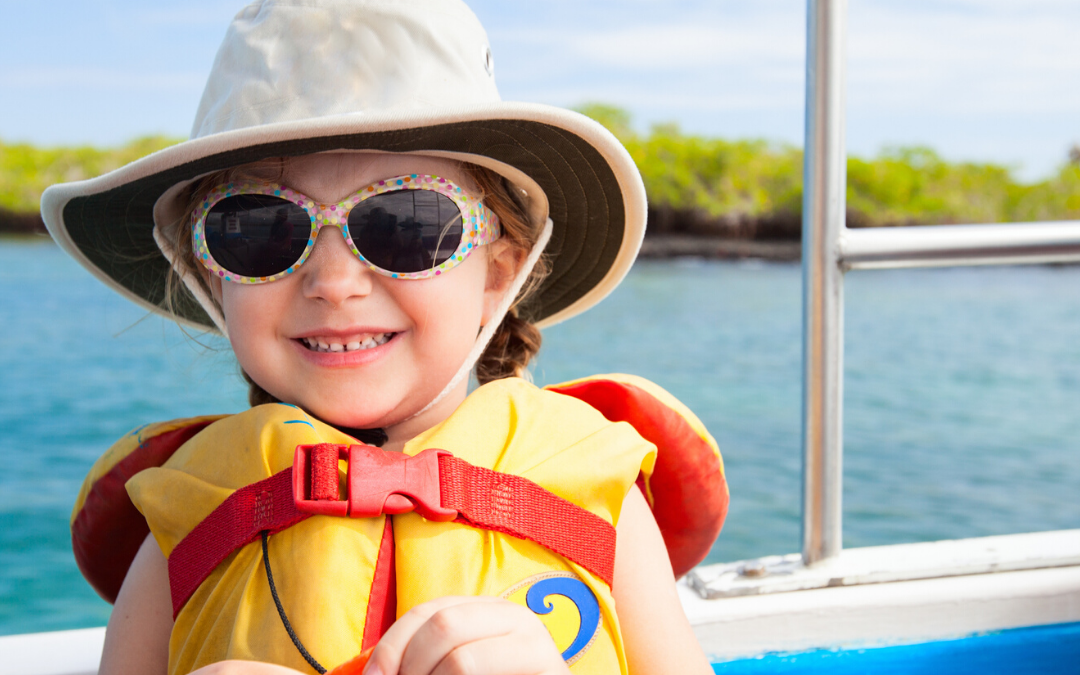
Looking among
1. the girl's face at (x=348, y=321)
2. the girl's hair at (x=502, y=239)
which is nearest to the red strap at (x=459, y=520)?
the girl's face at (x=348, y=321)

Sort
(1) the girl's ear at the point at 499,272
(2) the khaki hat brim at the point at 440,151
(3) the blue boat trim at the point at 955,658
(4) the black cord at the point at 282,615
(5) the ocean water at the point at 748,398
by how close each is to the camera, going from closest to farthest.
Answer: (4) the black cord at the point at 282,615, (2) the khaki hat brim at the point at 440,151, (1) the girl's ear at the point at 499,272, (3) the blue boat trim at the point at 955,658, (5) the ocean water at the point at 748,398

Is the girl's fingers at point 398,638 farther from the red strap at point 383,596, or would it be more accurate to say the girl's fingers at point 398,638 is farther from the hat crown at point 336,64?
the hat crown at point 336,64

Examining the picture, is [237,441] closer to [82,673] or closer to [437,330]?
[437,330]

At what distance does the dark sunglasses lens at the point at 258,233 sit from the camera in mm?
1039

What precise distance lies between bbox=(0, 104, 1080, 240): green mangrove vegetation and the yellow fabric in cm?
3232

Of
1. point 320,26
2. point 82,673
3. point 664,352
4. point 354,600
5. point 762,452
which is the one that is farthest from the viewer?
point 664,352

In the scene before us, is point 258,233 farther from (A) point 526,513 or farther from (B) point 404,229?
(A) point 526,513

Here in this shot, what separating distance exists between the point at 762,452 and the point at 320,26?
899 centimetres

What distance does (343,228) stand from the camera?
3.41 feet

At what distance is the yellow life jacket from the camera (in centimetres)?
93

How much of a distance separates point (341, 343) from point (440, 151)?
274mm

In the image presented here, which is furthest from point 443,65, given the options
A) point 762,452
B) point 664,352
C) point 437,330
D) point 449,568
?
point 664,352

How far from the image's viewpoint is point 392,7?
1062 mm

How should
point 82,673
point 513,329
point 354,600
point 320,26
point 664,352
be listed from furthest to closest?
point 664,352 → point 513,329 → point 82,673 → point 320,26 → point 354,600
